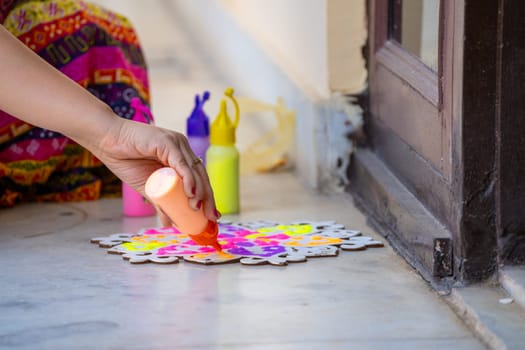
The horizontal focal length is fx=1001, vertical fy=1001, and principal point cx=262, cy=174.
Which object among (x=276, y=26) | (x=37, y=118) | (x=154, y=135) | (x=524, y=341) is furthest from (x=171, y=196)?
(x=276, y=26)

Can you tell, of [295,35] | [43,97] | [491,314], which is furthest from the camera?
[295,35]

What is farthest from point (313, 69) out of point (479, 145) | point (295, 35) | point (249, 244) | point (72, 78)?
point (479, 145)

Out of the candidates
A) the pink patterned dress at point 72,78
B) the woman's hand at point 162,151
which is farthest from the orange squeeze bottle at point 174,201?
the pink patterned dress at point 72,78

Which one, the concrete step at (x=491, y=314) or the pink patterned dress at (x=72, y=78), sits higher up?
the pink patterned dress at (x=72, y=78)

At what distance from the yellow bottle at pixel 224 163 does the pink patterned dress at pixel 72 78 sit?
0.79 ft

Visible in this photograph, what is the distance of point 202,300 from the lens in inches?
64.4

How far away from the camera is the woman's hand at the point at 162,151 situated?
1.62m

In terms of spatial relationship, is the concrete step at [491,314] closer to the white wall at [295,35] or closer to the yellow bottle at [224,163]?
the yellow bottle at [224,163]

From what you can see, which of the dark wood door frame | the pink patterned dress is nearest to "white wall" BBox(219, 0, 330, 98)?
the pink patterned dress

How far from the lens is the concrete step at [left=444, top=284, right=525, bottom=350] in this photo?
1.43m

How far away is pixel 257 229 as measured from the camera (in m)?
2.07

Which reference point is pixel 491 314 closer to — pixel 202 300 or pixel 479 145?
pixel 479 145

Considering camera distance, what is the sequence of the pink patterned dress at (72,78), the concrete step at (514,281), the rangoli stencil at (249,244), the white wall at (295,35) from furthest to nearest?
the white wall at (295,35)
the pink patterned dress at (72,78)
the rangoli stencil at (249,244)
the concrete step at (514,281)

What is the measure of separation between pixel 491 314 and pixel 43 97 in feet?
2.58
